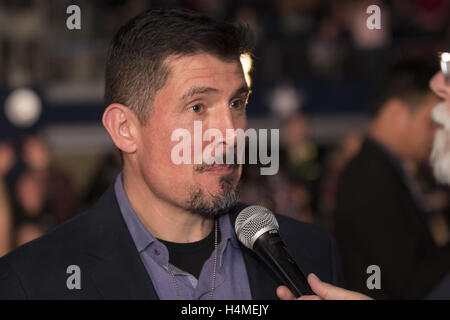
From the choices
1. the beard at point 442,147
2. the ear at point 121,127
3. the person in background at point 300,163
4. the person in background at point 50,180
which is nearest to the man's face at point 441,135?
the beard at point 442,147

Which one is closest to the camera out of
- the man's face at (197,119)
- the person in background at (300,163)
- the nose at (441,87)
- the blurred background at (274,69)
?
the man's face at (197,119)

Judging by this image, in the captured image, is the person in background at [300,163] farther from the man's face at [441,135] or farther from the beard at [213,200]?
the beard at [213,200]

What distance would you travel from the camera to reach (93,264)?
1.76 metres

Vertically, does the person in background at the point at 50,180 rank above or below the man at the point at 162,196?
below

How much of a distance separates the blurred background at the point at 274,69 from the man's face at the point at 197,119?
5624 mm

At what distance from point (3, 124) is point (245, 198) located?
367 centimetres

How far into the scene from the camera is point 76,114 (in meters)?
9.23

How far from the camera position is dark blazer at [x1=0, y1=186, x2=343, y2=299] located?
5.56ft

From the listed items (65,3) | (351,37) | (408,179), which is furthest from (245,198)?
(65,3)

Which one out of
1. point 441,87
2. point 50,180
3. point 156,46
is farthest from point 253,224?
point 50,180

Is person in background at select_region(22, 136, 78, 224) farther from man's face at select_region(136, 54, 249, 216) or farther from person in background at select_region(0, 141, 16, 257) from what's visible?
man's face at select_region(136, 54, 249, 216)

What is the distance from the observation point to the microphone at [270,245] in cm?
160
